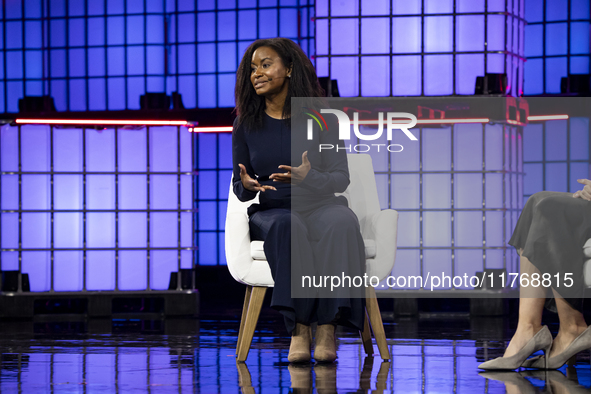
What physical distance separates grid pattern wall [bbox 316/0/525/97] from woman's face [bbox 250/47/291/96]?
2233 millimetres

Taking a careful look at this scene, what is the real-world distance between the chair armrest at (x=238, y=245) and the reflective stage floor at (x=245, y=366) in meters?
0.30

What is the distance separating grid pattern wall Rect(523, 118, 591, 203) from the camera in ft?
19.6

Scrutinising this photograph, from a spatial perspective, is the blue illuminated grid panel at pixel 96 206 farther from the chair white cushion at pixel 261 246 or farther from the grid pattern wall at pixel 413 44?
the chair white cushion at pixel 261 246

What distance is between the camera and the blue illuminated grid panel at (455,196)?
4.41 meters

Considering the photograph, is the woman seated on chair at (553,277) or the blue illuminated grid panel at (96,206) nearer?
the woman seated on chair at (553,277)

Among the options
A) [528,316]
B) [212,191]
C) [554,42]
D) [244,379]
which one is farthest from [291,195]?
[554,42]

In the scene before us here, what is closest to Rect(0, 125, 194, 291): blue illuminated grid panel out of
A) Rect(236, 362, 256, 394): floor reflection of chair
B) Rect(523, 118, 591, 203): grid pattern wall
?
Rect(236, 362, 256, 394): floor reflection of chair

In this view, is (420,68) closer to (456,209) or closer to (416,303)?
(456,209)

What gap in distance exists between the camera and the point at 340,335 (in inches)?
121

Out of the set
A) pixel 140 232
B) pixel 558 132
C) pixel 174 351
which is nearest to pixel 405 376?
pixel 174 351

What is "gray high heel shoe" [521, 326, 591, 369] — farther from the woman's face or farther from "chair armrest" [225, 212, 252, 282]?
the woman's face

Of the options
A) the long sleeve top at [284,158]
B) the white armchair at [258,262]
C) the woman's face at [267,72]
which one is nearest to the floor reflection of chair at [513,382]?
the white armchair at [258,262]

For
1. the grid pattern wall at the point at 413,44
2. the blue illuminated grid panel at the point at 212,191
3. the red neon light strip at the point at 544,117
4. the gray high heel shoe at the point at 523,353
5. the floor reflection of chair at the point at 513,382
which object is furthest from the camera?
the blue illuminated grid panel at the point at 212,191

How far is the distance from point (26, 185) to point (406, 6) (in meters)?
2.63
